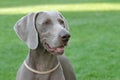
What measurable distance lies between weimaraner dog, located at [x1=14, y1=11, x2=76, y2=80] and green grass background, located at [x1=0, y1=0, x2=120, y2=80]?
215 centimetres

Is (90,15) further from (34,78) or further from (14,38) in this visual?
(34,78)

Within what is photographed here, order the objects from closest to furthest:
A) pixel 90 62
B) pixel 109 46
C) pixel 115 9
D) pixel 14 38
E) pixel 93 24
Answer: pixel 90 62 → pixel 109 46 → pixel 14 38 → pixel 93 24 → pixel 115 9

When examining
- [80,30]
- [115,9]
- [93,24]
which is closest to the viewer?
[80,30]

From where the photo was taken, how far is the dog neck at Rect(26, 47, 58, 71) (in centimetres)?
518

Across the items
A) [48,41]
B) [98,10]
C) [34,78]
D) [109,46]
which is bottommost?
[98,10]

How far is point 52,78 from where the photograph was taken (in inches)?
205

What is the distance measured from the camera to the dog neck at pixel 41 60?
518 cm

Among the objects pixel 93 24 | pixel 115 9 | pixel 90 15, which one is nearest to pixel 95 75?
pixel 93 24

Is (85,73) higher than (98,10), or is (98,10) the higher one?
(85,73)

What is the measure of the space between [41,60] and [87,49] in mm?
4156

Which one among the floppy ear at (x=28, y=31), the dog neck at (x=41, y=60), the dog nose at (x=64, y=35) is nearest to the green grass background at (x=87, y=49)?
the dog neck at (x=41, y=60)

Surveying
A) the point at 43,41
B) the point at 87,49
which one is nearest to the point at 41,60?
the point at 43,41

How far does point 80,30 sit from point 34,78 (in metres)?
6.61

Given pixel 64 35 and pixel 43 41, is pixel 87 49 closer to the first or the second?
pixel 43 41
